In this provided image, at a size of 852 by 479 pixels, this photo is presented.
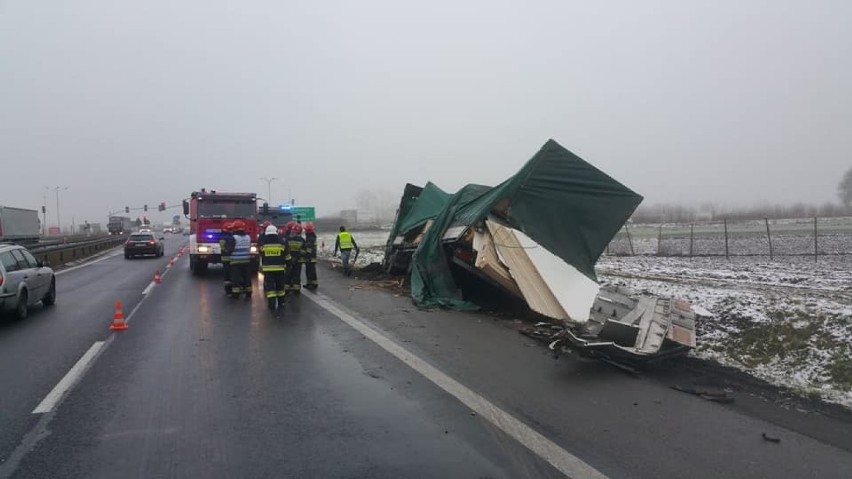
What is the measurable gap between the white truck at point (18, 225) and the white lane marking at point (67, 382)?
26898mm

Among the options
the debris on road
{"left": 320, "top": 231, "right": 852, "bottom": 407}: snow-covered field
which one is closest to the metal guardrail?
{"left": 320, "top": 231, "right": 852, "bottom": 407}: snow-covered field

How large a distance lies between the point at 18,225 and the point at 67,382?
1328 inches

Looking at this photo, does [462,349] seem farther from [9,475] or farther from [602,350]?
[9,475]

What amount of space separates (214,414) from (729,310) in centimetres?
799

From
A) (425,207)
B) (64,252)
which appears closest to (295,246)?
(425,207)

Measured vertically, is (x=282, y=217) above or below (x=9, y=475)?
above

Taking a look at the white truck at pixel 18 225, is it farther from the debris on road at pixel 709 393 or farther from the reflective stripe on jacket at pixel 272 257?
the debris on road at pixel 709 393

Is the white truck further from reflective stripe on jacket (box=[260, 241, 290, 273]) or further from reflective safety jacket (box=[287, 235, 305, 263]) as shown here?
reflective stripe on jacket (box=[260, 241, 290, 273])

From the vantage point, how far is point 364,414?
5.23 m

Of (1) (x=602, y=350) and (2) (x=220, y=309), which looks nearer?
(1) (x=602, y=350)

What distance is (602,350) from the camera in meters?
7.09

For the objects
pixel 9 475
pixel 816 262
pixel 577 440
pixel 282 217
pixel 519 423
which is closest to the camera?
pixel 9 475

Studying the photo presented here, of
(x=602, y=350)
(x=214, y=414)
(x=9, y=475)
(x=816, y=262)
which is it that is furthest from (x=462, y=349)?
(x=816, y=262)

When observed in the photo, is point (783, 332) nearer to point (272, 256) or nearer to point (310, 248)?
point (272, 256)
